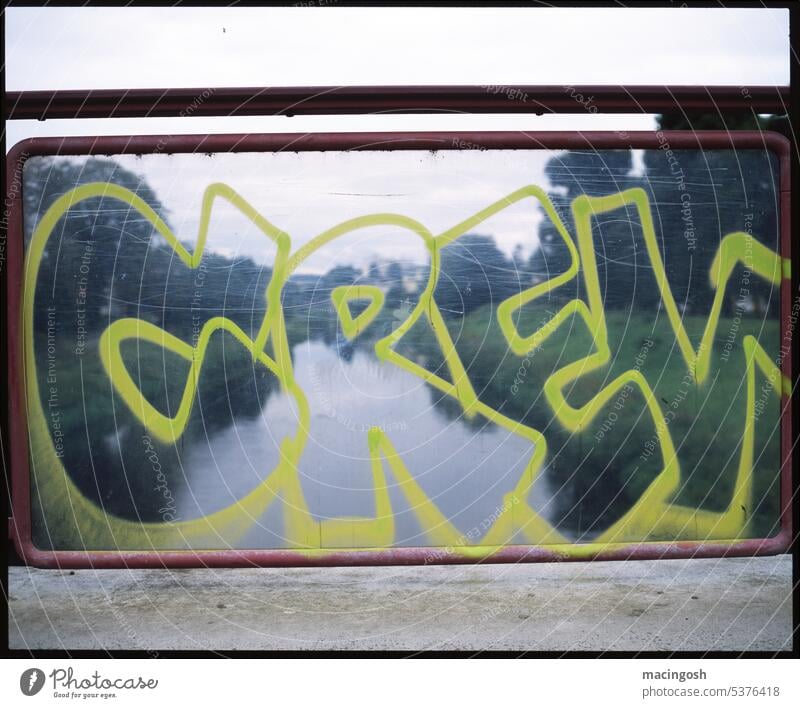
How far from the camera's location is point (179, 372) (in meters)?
3.81

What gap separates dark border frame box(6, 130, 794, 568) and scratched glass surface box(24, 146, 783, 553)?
0.05 metres

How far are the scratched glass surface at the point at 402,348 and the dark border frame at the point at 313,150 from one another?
0.05m

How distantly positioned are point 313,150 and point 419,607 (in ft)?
7.21

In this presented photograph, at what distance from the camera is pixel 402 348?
3.82 m

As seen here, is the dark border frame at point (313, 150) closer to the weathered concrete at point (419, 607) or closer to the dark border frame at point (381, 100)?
the dark border frame at point (381, 100)

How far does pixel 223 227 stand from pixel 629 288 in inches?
76.2

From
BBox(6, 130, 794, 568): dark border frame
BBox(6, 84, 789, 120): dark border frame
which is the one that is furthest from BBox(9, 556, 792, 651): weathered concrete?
BBox(6, 84, 789, 120): dark border frame

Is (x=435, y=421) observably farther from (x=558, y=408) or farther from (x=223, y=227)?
(x=223, y=227)

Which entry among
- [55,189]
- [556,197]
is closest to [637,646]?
[556,197]

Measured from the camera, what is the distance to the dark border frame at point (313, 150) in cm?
371

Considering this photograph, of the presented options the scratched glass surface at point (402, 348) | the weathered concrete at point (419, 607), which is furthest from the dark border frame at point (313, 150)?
the weathered concrete at point (419, 607)

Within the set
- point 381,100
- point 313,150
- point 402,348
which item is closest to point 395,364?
point 402,348

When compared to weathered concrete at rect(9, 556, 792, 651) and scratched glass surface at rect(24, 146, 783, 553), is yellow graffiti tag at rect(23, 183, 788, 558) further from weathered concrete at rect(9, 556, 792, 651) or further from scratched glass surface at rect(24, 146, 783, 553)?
weathered concrete at rect(9, 556, 792, 651)

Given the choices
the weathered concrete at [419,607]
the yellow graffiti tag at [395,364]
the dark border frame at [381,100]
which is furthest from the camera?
the yellow graffiti tag at [395,364]
